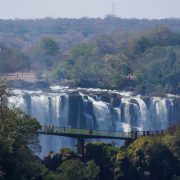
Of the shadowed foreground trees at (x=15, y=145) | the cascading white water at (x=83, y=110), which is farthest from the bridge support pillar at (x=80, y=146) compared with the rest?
the cascading white water at (x=83, y=110)

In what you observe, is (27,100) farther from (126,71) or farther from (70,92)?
(126,71)

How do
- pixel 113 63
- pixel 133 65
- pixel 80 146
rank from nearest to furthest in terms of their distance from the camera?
pixel 80 146 → pixel 113 63 → pixel 133 65

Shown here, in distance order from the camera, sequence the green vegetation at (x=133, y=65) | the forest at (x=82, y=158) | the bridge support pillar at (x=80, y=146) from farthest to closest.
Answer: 1. the green vegetation at (x=133, y=65)
2. the bridge support pillar at (x=80, y=146)
3. the forest at (x=82, y=158)

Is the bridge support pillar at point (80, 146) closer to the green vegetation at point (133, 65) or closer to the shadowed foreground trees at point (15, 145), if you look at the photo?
the shadowed foreground trees at point (15, 145)

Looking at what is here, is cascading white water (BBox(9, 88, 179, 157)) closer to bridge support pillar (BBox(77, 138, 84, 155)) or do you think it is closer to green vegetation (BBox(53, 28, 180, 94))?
green vegetation (BBox(53, 28, 180, 94))

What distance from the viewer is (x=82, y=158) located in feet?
168

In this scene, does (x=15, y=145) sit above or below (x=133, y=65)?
above

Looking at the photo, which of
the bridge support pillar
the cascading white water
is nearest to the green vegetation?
the cascading white water

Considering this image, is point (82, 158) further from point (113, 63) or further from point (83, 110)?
point (113, 63)

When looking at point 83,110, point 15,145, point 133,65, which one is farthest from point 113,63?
point 15,145

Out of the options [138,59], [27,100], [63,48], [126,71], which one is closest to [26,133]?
[27,100]

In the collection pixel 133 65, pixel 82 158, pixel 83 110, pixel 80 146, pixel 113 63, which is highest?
pixel 113 63

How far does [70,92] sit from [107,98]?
3.65 metres

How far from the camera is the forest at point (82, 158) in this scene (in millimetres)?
41688
